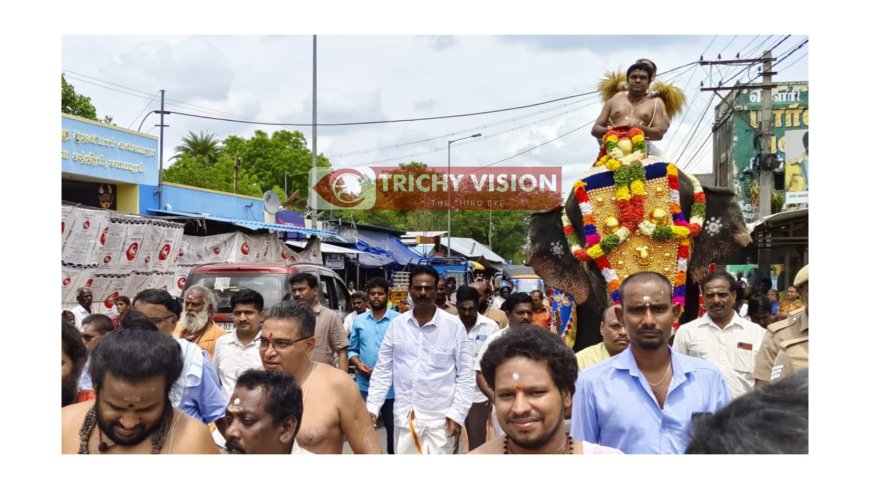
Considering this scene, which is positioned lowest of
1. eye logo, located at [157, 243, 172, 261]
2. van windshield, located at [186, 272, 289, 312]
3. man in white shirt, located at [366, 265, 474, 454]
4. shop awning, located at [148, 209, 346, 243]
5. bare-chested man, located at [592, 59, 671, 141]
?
man in white shirt, located at [366, 265, 474, 454]

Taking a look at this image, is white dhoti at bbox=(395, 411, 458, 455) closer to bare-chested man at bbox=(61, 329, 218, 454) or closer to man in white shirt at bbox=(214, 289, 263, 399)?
man in white shirt at bbox=(214, 289, 263, 399)

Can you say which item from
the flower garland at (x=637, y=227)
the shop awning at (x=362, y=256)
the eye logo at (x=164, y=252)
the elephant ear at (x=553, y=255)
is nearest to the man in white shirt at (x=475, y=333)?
the elephant ear at (x=553, y=255)

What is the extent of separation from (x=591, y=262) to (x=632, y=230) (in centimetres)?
35

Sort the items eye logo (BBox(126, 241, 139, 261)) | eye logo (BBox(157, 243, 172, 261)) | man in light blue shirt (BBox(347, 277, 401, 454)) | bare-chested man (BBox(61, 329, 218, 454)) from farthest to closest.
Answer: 1. eye logo (BBox(157, 243, 172, 261))
2. eye logo (BBox(126, 241, 139, 261))
3. man in light blue shirt (BBox(347, 277, 401, 454))
4. bare-chested man (BBox(61, 329, 218, 454))

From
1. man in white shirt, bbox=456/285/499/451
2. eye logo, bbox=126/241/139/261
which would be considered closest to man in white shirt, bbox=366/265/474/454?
man in white shirt, bbox=456/285/499/451

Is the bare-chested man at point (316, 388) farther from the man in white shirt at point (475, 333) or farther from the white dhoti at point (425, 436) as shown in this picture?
the man in white shirt at point (475, 333)

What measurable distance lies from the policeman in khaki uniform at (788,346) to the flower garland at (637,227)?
100 centimetres

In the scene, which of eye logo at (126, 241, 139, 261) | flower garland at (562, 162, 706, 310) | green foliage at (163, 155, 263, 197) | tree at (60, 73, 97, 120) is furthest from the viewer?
green foliage at (163, 155, 263, 197)

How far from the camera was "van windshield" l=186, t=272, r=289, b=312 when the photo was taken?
9.62 m

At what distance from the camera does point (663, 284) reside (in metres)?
3.52

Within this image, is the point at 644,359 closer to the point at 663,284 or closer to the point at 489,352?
the point at 663,284

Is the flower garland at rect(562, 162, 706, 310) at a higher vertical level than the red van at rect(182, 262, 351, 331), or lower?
higher

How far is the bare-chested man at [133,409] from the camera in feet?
9.77

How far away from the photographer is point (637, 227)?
17.5ft
